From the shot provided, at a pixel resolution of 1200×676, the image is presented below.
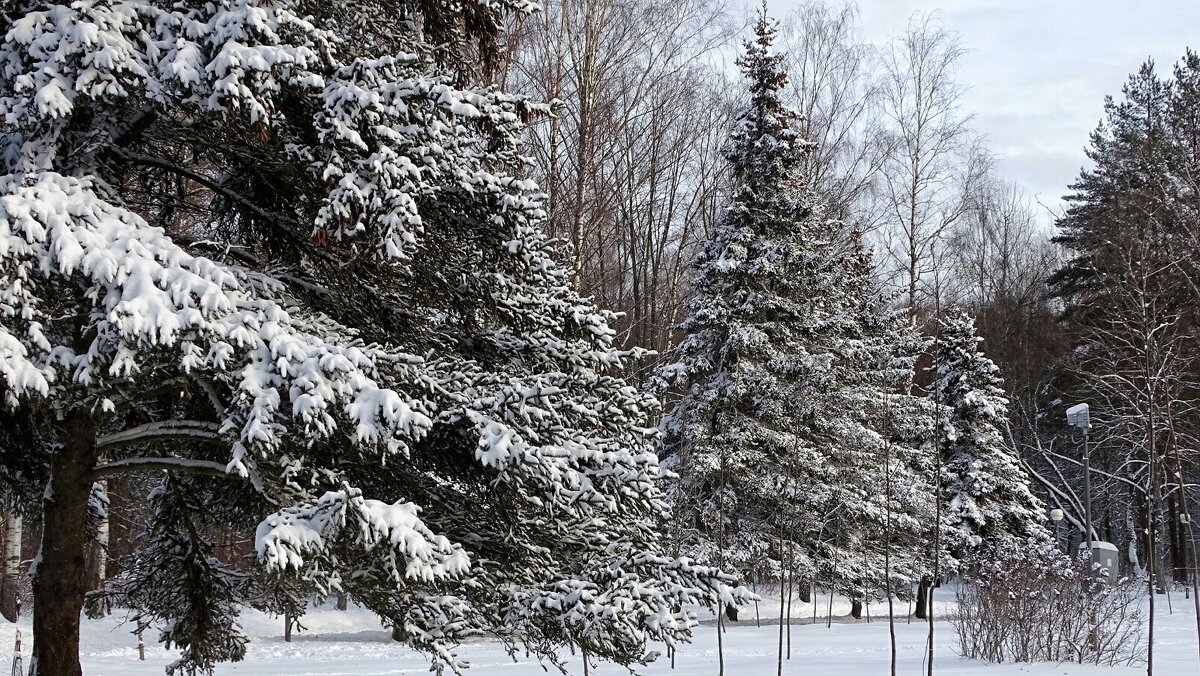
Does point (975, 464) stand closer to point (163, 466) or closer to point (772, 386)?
point (772, 386)

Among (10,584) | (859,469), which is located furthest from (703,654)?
(10,584)

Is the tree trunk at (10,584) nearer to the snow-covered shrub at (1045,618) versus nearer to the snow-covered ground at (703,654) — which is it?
the snow-covered ground at (703,654)

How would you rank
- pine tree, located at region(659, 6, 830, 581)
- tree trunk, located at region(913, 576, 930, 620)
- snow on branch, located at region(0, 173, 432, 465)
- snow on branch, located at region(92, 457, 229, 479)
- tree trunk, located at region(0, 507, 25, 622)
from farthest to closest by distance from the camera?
tree trunk, located at region(913, 576, 930, 620) < pine tree, located at region(659, 6, 830, 581) < tree trunk, located at region(0, 507, 25, 622) < snow on branch, located at region(92, 457, 229, 479) < snow on branch, located at region(0, 173, 432, 465)

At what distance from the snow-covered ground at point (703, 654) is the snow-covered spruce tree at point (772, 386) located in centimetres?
184

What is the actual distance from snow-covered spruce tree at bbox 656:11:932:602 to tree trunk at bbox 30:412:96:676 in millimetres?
12792

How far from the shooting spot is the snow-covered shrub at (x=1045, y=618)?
1033 centimetres

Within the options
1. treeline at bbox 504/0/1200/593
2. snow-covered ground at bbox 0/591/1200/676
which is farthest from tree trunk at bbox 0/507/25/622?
treeline at bbox 504/0/1200/593

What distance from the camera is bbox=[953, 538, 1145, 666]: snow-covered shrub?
33.9 ft

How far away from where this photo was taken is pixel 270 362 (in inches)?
175

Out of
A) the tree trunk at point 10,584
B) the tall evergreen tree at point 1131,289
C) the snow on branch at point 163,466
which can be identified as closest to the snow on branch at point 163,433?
the snow on branch at point 163,466

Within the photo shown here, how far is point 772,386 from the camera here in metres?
18.6

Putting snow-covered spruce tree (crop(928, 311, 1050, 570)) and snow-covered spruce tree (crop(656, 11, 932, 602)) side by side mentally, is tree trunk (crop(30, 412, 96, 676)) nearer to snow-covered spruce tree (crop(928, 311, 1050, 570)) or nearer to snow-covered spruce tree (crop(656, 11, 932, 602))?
snow-covered spruce tree (crop(656, 11, 932, 602))

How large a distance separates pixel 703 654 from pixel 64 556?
9.69m

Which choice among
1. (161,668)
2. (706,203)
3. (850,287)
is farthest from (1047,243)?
(161,668)
